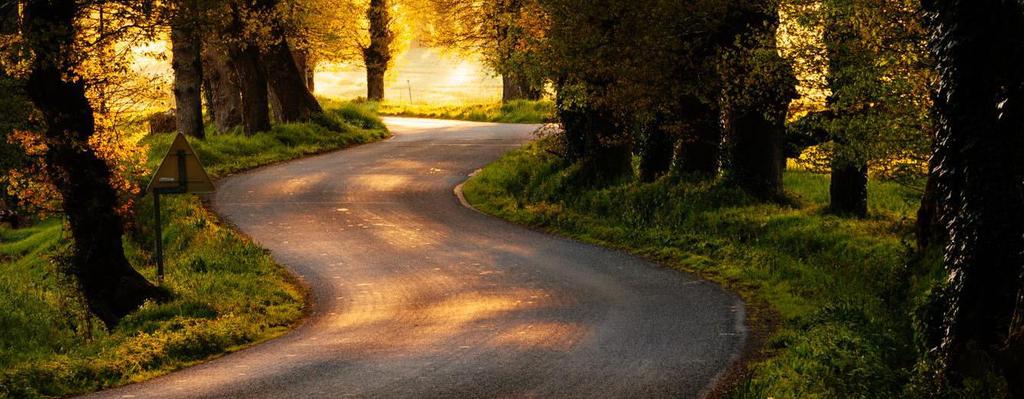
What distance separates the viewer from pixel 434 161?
35.5 metres

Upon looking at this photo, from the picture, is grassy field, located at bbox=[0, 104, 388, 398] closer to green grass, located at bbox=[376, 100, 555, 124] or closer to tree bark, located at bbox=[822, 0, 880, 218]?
tree bark, located at bbox=[822, 0, 880, 218]

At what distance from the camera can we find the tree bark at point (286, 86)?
3944 cm

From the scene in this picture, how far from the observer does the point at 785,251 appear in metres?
19.2

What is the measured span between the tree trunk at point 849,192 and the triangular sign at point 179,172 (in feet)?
40.0

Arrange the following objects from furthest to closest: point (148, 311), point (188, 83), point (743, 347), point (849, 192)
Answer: point (188, 83)
point (849, 192)
point (148, 311)
point (743, 347)

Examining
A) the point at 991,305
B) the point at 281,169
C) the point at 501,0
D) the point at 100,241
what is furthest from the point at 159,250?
the point at 501,0

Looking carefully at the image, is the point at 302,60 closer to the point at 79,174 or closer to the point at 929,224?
the point at 79,174

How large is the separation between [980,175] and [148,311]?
11.9 m

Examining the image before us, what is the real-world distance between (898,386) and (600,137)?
49.1 ft

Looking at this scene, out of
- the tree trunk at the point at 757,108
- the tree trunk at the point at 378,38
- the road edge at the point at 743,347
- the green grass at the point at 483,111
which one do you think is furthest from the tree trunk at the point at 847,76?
the tree trunk at the point at 378,38

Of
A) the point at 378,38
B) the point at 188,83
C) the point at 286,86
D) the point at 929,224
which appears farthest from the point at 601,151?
the point at 378,38

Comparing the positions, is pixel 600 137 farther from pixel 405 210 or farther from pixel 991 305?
pixel 991 305

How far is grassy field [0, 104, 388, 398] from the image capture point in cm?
1273

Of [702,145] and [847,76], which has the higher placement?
[847,76]
